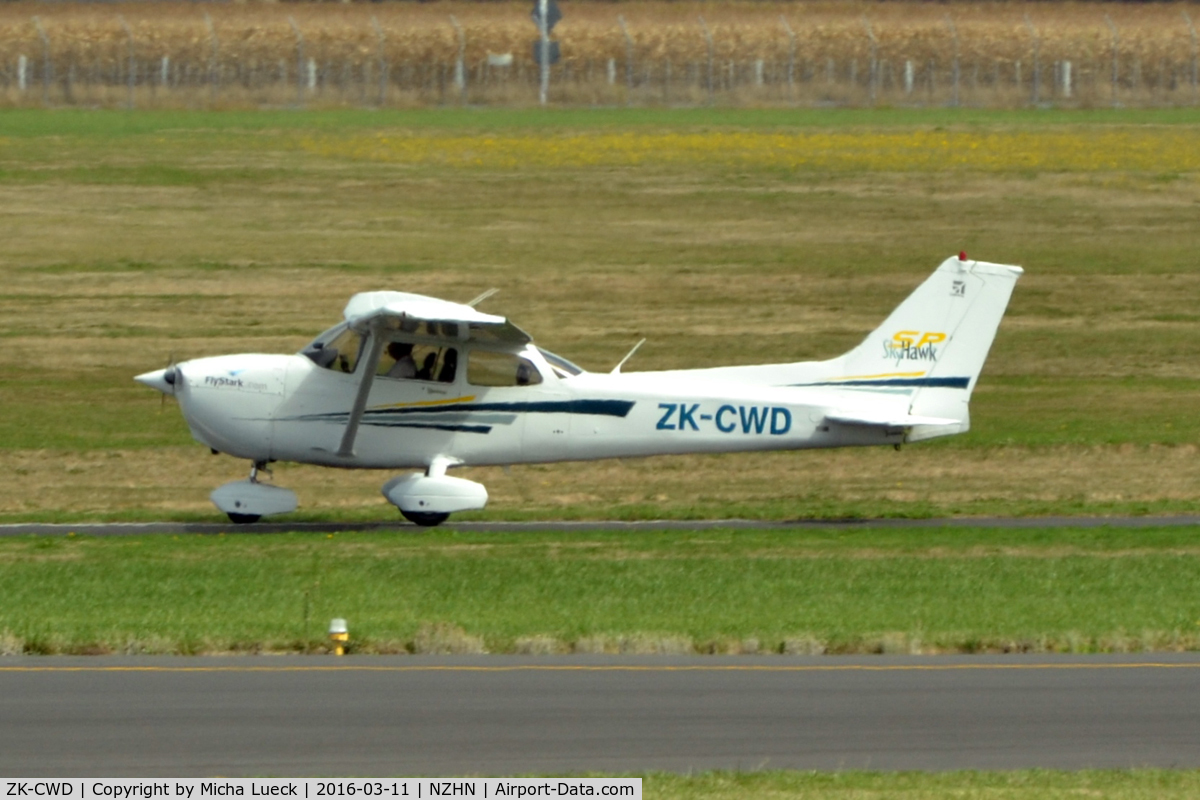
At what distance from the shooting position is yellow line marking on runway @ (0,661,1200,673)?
11102mm

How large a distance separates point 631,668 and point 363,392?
722cm

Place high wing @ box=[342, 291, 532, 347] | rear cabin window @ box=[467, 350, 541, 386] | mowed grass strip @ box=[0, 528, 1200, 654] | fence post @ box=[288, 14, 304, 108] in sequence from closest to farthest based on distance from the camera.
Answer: mowed grass strip @ box=[0, 528, 1200, 654]
high wing @ box=[342, 291, 532, 347]
rear cabin window @ box=[467, 350, 541, 386]
fence post @ box=[288, 14, 304, 108]

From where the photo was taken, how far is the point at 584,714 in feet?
33.2

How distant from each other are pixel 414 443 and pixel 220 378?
1.95 meters

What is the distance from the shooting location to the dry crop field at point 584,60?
49719mm

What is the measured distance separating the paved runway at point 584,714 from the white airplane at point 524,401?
21.5 ft

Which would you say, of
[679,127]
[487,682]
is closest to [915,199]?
[679,127]

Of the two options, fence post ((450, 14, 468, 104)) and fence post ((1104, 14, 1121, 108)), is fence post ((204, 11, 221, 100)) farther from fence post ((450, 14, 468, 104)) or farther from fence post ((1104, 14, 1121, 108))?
fence post ((1104, 14, 1121, 108))

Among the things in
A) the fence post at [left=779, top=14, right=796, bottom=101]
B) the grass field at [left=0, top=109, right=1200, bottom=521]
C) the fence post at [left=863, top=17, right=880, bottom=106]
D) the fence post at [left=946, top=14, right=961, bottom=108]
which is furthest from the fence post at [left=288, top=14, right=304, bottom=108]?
the fence post at [left=946, top=14, right=961, bottom=108]

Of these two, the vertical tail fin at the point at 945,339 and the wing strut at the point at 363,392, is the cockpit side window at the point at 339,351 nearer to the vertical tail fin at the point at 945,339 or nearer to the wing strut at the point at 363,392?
the wing strut at the point at 363,392

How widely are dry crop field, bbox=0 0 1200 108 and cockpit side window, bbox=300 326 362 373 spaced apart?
31.2 meters

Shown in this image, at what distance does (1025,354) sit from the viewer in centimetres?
2847

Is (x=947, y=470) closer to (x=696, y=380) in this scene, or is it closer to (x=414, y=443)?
(x=696, y=380)

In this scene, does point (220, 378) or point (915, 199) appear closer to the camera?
point (220, 378)
